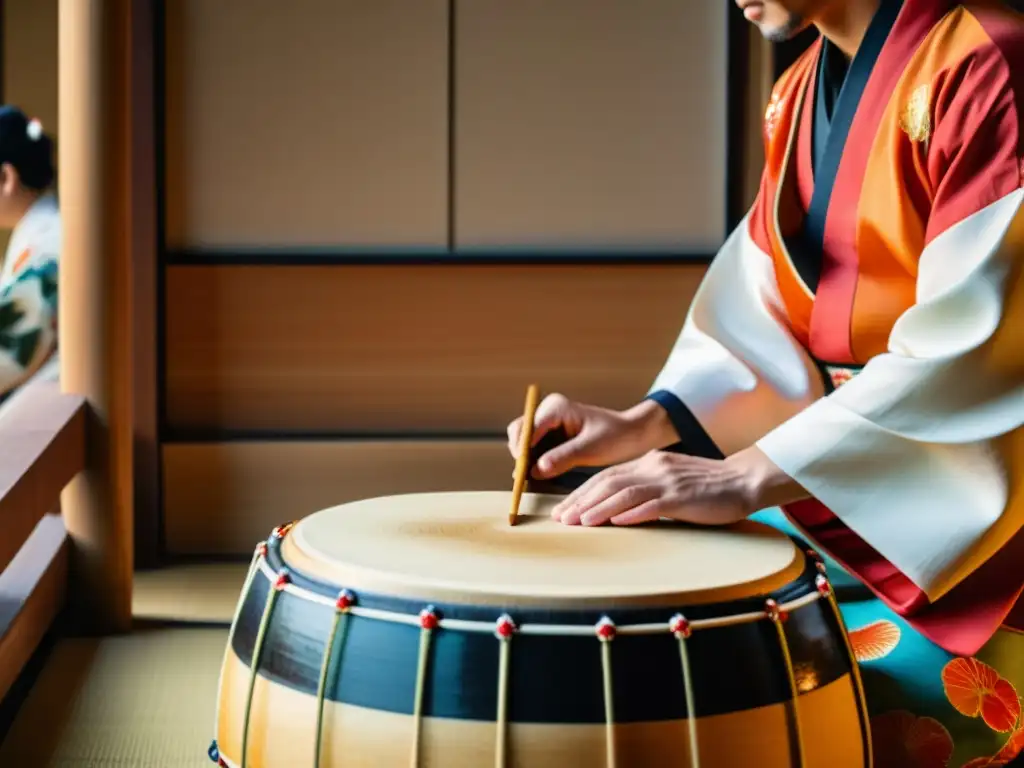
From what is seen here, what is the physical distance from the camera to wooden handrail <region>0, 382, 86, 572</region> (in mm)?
2117

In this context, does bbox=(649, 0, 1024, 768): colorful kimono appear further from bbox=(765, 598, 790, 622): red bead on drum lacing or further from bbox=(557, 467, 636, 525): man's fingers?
bbox=(765, 598, 790, 622): red bead on drum lacing

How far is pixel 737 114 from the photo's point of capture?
330 cm

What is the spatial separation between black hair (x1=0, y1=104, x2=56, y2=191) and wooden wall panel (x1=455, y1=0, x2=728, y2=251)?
1156 millimetres

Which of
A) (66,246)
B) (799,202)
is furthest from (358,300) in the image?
(799,202)

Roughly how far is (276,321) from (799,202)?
193 centimetres

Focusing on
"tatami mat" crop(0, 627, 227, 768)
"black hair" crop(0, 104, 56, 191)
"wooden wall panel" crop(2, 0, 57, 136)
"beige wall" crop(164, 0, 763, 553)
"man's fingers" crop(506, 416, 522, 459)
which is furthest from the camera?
"wooden wall panel" crop(2, 0, 57, 136)

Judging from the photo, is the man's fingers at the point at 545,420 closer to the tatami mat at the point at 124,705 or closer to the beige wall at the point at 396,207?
the tatami mat at the point at 124,705

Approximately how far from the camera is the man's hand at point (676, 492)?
4.26 ft

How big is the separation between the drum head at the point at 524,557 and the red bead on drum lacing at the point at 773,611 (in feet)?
0.04

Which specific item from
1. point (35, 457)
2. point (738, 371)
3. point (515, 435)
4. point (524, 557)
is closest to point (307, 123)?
point (35, 457)

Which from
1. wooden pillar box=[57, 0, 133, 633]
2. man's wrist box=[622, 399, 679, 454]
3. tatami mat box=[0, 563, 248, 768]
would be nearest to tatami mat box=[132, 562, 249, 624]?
tatami mat box=[0, 563, 248, 768]

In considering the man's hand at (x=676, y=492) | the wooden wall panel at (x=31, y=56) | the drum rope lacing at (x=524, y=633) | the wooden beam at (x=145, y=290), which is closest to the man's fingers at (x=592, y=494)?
the man's hand at (x=676, y=492)

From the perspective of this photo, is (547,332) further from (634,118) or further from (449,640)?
(449,640)

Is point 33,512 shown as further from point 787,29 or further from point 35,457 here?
point 787,29
